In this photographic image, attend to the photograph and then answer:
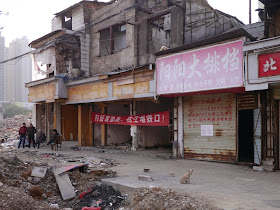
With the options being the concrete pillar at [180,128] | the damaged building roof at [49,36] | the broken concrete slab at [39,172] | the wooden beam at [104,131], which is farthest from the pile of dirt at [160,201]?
the damaged building roof at [49,36]

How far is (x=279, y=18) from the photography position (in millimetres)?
11258

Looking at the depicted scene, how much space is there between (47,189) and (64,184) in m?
0.52

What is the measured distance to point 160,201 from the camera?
6.14 m

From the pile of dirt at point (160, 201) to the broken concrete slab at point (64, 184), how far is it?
6.38 feet

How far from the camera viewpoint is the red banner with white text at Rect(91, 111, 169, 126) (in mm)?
14245

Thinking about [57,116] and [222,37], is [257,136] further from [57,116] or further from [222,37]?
[57,116]

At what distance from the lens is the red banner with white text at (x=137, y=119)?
1425cm

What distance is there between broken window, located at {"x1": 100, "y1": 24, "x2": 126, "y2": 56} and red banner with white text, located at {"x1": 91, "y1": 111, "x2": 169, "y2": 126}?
15.1 ft

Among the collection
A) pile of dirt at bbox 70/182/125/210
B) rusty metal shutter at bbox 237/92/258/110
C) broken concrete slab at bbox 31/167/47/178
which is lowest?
pile of dirt at bbox 70/182/125/210

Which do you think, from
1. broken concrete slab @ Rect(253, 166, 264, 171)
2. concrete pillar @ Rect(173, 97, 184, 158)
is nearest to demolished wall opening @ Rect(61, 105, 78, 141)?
concrete pillar @ Rect(173, 97, 184, 158)

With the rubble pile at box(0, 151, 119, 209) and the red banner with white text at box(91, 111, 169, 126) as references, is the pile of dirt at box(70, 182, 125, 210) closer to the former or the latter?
the rubble pile at box(0, 151, 119, 209)

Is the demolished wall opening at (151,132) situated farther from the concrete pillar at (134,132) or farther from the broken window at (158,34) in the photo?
the broken window at (158,34)

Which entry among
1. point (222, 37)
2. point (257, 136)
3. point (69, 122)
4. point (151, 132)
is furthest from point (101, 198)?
point (69, 122)

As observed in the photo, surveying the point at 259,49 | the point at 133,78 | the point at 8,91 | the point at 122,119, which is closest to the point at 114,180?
the point at 259,49
